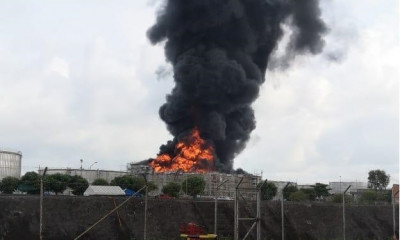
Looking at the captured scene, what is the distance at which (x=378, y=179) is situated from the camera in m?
130

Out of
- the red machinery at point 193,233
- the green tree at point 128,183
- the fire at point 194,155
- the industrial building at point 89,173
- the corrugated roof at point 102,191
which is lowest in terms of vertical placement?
the red machinery at point 193,233

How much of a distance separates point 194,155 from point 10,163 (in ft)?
155

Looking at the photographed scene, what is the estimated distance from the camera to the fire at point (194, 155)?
100938 millimetres

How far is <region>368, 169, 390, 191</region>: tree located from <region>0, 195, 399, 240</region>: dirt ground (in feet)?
275

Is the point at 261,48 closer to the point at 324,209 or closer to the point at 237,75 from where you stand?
the point at 237,75

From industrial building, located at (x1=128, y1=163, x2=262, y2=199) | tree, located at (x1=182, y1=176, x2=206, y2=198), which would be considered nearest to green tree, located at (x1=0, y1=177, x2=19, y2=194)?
industrial building, located at (x1=128, y1=163, x2=262, y2=199)

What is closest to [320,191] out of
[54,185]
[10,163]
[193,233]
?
[54,185]

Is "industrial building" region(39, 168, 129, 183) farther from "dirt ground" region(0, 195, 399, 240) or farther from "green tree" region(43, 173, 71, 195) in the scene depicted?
"dirt ground" region(0, 195, 399, 240)

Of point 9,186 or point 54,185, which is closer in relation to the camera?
point 54,185

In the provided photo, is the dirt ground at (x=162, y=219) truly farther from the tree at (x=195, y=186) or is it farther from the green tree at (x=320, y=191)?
the green tree at (x=320, y=191)

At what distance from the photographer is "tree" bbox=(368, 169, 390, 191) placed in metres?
130

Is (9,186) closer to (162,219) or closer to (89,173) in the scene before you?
(89,173)

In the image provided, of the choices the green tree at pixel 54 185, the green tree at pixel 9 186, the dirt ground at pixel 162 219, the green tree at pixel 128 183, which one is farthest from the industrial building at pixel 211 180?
the dirt ground at pixel 162 219

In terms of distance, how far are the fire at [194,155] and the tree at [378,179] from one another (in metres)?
50.0
